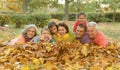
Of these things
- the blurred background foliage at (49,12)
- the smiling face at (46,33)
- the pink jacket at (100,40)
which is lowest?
the blurred background foliage at (49,12)

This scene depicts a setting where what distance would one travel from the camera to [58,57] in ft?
9.09

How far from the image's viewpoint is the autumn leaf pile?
2400 mm

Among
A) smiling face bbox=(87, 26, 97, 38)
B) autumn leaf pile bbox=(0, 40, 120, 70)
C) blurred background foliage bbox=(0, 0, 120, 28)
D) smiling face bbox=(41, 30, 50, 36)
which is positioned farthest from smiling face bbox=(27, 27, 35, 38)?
blurred background foliage bbox=(0, 0, 120, 28)

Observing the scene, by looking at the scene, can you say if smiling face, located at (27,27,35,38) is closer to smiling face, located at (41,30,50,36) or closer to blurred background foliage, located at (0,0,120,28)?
smiling face, located at (41,30,50,36)

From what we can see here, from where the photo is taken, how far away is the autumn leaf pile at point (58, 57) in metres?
2.40

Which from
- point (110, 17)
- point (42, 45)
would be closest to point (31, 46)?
point (42, 45)

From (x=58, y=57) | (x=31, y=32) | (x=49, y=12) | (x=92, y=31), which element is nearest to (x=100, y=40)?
(x=92, y=31)

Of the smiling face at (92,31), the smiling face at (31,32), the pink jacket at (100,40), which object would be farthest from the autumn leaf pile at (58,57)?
the smiling face at (31,32)

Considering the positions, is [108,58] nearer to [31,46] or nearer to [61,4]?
[31,46]

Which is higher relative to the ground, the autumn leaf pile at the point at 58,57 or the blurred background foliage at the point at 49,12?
the autumn leaf pile at the point at 58,57

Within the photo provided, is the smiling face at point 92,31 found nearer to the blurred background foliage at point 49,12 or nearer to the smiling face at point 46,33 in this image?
the smiling face at point 46,33

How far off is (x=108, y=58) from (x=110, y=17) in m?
28.1

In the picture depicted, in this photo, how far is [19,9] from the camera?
31906 mm

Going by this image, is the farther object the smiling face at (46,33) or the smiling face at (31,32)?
the smiling face at (31,32)
